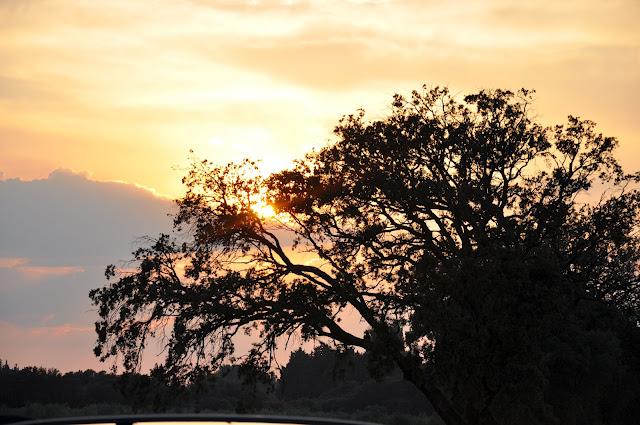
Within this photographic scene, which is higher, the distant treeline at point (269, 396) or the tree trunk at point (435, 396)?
the distant treeline at point (269, 396)

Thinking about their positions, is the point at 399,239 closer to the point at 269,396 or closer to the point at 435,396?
the point at 435,396

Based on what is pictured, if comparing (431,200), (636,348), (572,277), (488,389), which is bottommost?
(488,389)

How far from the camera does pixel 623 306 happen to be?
1325 inches

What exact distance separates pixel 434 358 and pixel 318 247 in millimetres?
6485

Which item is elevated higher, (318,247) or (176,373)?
(318,247)

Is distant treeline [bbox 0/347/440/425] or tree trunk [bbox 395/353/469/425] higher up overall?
distant treeline [bbox 0/347/440/425]

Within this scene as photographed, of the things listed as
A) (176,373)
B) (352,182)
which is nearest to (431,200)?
(352,182)

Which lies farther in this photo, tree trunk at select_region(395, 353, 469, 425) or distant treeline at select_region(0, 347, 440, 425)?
distant treeline at select_region(0, 347, 440, 425)

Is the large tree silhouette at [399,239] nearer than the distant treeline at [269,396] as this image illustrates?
Yes

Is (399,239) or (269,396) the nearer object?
(399,239)

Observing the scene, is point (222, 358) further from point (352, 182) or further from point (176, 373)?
point (352, 182)

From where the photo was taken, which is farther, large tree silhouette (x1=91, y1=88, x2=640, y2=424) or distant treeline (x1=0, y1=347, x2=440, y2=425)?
distant treeline (x1=0, y1=347, x2=440, y2=425)

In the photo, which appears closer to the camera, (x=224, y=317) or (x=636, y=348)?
(x=224, y=317)

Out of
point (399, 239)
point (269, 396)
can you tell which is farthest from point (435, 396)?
point (269, 396)
